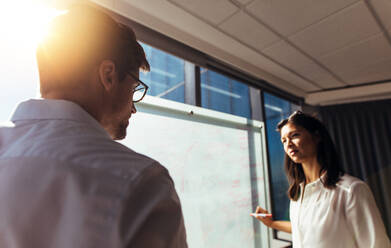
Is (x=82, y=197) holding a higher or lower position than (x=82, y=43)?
lower

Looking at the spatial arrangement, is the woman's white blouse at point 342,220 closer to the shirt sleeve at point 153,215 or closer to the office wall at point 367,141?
the shirt sleeve at point 153,215

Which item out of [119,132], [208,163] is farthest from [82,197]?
[208,163]

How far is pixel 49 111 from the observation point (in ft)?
1.27

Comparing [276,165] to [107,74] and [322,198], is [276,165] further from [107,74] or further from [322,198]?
[107,74]

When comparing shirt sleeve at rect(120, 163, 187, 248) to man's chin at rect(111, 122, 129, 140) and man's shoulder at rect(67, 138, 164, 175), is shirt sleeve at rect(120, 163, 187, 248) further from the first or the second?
man's chin at rect(111, 122, 129, 140)

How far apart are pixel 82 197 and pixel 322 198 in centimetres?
138

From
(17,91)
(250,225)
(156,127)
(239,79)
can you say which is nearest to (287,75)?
(239,79)

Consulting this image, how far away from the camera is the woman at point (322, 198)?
1.13m

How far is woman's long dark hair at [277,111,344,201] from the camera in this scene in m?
1.34

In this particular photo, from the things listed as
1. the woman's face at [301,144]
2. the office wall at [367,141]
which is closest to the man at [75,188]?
the woman's face at [301,144]

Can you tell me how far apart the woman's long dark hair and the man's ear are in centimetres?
129

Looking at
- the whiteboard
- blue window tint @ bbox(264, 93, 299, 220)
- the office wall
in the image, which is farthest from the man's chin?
the office wall

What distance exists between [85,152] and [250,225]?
1.69 metres

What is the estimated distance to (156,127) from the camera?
1318mm
